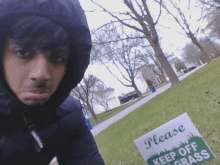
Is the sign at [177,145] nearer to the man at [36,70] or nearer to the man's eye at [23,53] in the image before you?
the man at [36,70]

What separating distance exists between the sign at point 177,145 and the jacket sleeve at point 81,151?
23.3 inches

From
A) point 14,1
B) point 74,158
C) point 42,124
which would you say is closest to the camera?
point 14,1

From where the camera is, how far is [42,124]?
985mm

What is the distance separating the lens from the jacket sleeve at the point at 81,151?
1.23 m

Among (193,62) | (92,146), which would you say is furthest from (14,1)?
(193,62)

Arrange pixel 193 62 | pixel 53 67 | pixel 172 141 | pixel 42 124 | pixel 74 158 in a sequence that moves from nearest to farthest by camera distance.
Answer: pixel 53 67 < pixel 42 124 < pixel 74 158 < pixel 172 141 < pixel 193 62

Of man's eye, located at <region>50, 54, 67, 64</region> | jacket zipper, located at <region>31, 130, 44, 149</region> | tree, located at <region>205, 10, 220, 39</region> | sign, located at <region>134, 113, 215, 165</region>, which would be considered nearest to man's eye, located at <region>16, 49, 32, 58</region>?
man's eye, located at <region>50, 54, 67, 64</region>

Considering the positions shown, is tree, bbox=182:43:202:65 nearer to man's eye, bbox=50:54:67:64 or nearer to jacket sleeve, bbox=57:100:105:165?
jacket sleeve, bbox=57:100:105:165

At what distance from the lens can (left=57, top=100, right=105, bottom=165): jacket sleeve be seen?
123cm

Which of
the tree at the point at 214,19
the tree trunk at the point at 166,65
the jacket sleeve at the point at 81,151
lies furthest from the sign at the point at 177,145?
the tree at the point at 214,19

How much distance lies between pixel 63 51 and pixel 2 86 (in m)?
0.33

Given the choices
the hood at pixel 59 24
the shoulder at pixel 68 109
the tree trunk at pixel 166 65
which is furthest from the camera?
the tree trunk at pixel 166 65

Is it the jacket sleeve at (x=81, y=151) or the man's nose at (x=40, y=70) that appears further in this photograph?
the jacket sleeve at (x=81, y=151)

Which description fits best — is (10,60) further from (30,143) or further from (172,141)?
(172,141)
